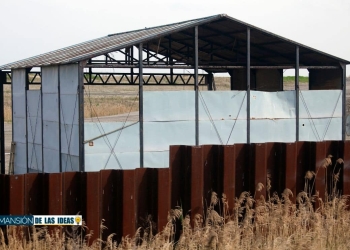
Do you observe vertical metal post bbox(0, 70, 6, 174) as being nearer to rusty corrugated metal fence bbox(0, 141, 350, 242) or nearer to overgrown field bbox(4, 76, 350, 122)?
rusty corrugated metal fence bbox(0, 141, 350, 242)

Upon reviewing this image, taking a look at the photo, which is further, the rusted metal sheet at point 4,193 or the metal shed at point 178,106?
the metal shed at point 178,106

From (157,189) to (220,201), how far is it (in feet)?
4.20

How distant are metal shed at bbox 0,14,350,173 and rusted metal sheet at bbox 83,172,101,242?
9.67 m

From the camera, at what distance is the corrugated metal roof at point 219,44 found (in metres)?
19.7

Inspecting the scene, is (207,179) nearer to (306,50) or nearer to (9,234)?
(9,234)

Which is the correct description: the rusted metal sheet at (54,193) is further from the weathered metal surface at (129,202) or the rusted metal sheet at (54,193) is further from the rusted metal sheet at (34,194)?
the weathered metal surface at (129,202)

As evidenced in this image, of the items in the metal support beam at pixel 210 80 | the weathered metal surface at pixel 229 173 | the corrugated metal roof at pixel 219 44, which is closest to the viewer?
the weathered metal surface at pixel 229 173

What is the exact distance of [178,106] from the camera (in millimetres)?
20203

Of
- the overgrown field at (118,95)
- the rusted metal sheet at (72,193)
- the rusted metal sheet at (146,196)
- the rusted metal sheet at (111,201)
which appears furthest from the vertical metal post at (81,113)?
the overgrown field at (118,95)

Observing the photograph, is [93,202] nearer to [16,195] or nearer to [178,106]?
[16,195]

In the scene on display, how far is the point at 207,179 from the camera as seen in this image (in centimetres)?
973

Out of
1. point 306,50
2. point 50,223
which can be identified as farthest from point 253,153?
point 306,50

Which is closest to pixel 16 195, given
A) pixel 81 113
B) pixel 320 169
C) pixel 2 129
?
pixel 320 169

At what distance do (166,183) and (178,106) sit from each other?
11217 millimetres
